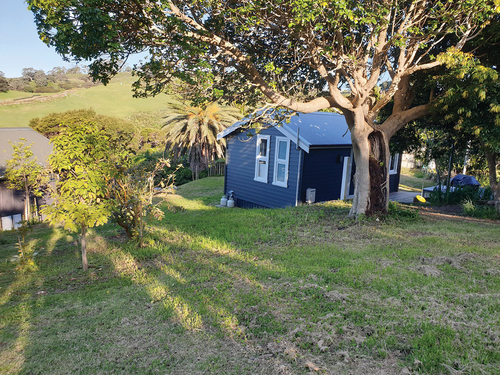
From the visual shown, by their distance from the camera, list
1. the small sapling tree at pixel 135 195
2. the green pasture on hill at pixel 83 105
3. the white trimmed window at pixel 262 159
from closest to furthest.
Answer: the small sapling tree at pixel 135 195
the white trimmed window at pixel 262 159
the green pasture on hill at pixel 83 105

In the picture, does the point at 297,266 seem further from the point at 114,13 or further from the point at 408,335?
the point at 114,13

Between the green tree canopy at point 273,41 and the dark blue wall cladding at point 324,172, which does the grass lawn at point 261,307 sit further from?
the dark blue wall cladding at point 324,172

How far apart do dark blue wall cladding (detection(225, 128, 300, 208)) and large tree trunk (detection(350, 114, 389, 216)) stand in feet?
13.2

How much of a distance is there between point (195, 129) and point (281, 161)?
1532 centimetres

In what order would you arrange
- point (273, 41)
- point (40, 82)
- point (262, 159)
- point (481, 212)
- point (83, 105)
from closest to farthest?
point (273, 41)
point (481, 212)
point (262, 159)
point (83, 105)
point (40, 82)

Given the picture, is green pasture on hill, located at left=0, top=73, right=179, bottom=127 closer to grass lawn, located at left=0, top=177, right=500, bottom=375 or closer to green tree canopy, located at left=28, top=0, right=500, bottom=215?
green tree canopy, located at left=28, top=0, right=500, bottom=215

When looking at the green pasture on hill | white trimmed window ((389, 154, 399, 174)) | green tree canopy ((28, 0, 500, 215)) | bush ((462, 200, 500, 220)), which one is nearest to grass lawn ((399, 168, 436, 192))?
white trimmed window ((389, 154, 399, 174))

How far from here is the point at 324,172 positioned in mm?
15102

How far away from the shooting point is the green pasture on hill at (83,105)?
58062 millimetres

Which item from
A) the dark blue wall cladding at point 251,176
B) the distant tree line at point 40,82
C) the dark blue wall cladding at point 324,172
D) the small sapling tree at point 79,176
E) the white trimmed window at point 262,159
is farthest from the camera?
the distant tree line at point 40,82

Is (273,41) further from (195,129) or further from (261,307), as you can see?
(195,129)

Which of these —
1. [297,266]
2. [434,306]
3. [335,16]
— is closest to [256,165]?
[335,16]

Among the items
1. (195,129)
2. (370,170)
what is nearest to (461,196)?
(370,170)

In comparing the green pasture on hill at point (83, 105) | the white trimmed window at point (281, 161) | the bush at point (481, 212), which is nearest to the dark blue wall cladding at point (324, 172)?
the white trimmed window at point (281, 161)
